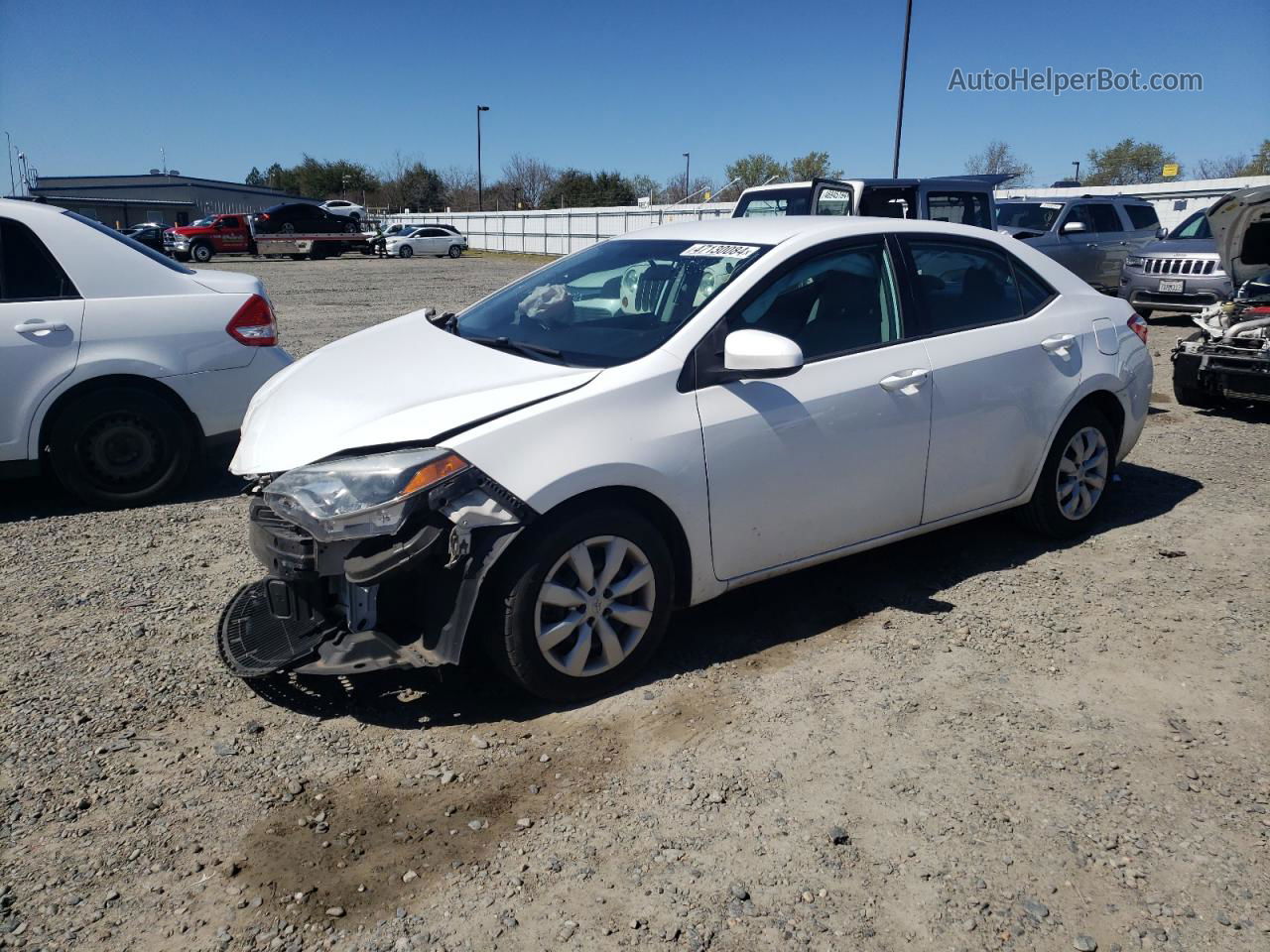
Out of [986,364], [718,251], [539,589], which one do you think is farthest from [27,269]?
[986,364]

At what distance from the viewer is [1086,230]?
1664cm

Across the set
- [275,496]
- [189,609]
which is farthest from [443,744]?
[189,609]

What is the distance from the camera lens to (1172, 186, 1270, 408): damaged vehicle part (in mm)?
7949

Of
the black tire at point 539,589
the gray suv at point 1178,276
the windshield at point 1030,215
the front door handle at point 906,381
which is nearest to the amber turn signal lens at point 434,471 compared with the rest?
the black tire at point 539,589

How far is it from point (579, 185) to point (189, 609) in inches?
2791

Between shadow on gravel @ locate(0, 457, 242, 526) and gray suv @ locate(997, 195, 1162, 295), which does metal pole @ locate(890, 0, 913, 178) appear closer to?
gray suv @ locate(997, 195, 1162, 295)

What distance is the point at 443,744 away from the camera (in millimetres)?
3357

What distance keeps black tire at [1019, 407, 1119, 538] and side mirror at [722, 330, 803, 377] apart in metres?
2.05

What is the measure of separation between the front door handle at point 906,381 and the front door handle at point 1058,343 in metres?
0.92

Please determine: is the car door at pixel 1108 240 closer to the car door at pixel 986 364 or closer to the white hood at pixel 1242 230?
the white hood at pixel 1242 230

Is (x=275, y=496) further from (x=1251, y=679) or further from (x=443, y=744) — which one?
(x=1251, y=679)

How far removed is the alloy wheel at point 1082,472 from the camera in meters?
5.14

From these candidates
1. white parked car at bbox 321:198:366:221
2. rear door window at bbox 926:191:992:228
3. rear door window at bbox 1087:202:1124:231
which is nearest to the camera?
rear door window at bbox 926:191:992:228

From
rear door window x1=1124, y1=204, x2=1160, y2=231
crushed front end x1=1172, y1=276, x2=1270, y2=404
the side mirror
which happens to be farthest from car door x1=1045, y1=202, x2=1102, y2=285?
the side mirror
